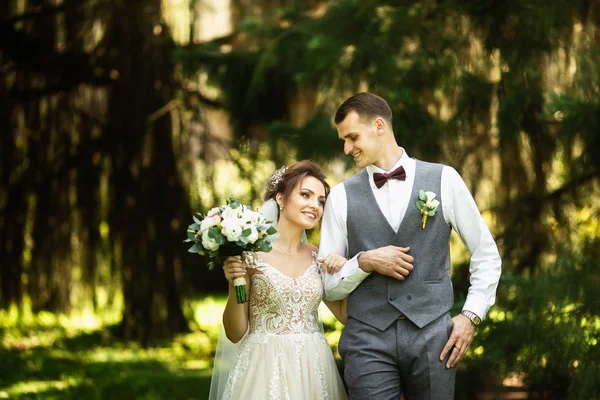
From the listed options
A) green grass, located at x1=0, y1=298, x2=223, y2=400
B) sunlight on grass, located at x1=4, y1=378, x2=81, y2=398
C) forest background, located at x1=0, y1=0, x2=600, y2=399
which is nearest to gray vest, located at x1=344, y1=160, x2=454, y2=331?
forest background, located at x1=0, y1=0, x2=600, y2=399

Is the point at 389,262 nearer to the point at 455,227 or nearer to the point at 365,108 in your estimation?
the point at 455,227

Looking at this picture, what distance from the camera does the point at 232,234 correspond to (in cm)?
293

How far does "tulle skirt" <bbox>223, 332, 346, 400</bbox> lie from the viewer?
326 centimetres

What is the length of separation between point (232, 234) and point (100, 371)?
13.9 ft

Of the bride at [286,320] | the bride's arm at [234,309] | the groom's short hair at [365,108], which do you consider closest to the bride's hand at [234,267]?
the bride's arm at [234,309]

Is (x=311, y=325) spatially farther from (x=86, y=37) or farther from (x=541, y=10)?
(x=86, y=37)

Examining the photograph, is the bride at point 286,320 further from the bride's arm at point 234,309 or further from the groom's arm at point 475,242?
the groom's arm at point 475,242

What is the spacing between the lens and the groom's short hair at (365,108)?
Answer: 122 inches

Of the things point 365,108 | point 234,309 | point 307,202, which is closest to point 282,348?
point 234,309

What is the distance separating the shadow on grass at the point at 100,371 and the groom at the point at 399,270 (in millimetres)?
3323

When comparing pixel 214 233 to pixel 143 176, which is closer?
pixel 214 233

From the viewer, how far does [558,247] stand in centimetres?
510

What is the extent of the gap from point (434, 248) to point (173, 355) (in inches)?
190

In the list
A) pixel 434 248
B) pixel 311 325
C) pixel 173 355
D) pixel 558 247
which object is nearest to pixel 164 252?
pixel 173 355
